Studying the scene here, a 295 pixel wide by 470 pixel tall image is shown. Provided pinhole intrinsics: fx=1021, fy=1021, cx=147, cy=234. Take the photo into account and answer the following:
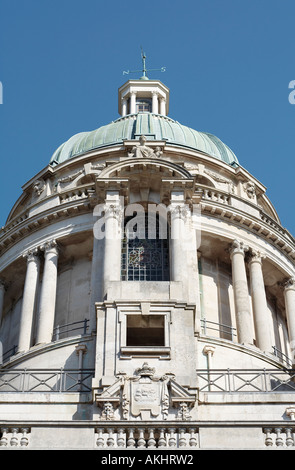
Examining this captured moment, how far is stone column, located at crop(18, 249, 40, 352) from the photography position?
137 feet

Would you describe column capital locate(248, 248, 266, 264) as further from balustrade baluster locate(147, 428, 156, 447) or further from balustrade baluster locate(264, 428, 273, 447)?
balustrade baluster locate(147, 428, 156, 447)

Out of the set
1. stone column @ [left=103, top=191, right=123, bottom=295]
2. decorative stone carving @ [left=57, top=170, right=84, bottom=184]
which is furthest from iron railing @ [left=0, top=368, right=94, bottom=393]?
decorative stone carving @ [left=57, top=170, right=84, bottom=184]

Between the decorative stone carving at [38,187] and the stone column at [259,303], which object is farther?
the decorative stone carving at [38,187]

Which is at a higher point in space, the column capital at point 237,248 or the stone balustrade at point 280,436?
the column capital at point 237,248

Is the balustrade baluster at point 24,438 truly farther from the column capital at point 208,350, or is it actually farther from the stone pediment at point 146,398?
the column capital at point 208,350

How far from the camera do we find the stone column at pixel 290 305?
1778 inches

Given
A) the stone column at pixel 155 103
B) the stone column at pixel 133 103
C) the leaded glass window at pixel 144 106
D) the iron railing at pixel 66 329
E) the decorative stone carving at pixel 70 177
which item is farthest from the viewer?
the leaded glass window at pixel 144 106

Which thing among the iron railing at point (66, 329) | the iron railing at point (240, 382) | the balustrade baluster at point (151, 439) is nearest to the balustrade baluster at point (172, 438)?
the balustrade baluster at point (151, 439)

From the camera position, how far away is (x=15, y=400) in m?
31.6

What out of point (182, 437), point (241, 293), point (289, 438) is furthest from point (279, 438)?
point (241, 293)

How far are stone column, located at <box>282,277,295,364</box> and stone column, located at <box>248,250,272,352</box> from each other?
1.91m

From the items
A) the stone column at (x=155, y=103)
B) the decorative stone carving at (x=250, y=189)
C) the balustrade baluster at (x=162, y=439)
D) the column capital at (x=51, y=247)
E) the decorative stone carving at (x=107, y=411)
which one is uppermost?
the stone column at (x=155, y=103)

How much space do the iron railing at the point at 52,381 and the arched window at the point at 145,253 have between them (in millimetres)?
5978

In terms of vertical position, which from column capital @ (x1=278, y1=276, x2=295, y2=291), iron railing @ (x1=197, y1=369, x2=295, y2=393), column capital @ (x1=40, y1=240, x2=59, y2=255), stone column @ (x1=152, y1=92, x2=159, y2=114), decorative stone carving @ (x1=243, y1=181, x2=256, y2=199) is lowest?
iron railing @ (x1=197, y1=369, x2=295, y2=393)
